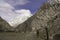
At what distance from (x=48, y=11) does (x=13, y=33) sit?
2840 cm

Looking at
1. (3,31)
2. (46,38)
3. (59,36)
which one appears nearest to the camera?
(59,36)

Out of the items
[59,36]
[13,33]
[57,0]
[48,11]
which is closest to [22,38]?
[13,33]

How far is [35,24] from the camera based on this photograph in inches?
1387

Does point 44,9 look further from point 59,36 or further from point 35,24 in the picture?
point 59,36

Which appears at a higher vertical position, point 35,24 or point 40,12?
point 40,12

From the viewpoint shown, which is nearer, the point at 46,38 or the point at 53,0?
the point at 46,38

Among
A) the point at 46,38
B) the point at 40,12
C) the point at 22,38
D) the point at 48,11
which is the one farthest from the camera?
the point at 40,12

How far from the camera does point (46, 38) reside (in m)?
8.88

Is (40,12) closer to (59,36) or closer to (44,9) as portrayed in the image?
(44,9)

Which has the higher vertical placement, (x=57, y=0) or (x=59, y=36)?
(x=57, y=0)

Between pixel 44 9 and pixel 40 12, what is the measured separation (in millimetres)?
2672

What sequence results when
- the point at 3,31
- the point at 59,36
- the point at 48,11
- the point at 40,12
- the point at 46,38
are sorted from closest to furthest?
the point at 59,36
the point at 3,31
the point at 46,38
the point at 48,11
the point at 40,12

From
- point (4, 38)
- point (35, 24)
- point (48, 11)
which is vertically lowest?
point (4, 38)

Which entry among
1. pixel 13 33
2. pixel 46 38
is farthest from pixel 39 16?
pixel 13 33
